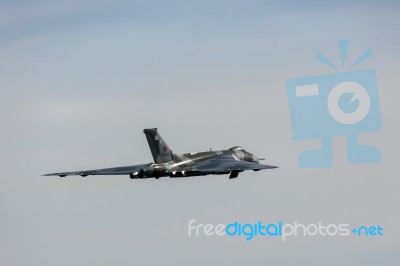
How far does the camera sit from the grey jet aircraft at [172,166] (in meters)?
97.9

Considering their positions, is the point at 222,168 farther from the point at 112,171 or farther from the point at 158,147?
the point at 112,171

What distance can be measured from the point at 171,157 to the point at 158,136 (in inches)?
114

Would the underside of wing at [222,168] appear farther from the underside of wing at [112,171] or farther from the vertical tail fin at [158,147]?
the underside of wing at [112,171]

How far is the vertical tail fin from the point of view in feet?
328

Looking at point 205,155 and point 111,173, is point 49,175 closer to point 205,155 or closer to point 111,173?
point 111,173

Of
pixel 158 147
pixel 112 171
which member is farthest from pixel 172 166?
pixel 112 171

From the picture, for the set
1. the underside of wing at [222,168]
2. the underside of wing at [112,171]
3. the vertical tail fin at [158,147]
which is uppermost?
the vertical tail fin at [158,147]

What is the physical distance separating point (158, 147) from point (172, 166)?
8.98 feet

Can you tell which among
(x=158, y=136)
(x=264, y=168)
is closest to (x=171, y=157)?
(x=158, y=136)

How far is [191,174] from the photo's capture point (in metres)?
100

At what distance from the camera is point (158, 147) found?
100188mm

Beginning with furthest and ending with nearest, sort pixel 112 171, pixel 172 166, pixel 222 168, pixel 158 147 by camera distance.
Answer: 1. pixel 112 171
2. pixel 158 147
3. pixel 172 166
4. pixel 222 168

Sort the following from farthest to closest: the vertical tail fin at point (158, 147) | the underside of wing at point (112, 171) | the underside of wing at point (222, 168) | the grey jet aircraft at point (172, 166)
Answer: the vertical tail fin at point (158, 147) < the underside of wing at point (112, 171) < the grey jet aircraft at point (172, 166) < the underside of wing at point (222, 168)

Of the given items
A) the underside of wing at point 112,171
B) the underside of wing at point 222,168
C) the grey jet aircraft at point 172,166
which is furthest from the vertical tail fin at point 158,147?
the underside of wing at point 222,168
